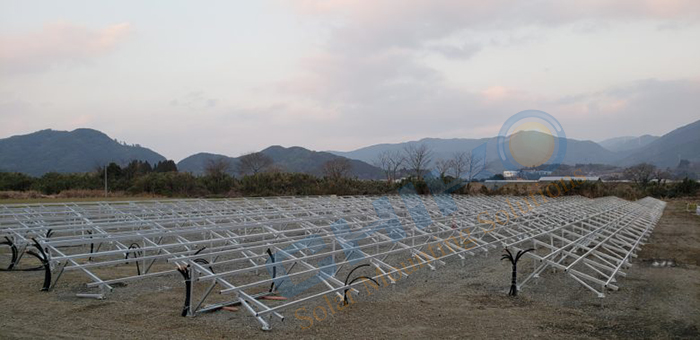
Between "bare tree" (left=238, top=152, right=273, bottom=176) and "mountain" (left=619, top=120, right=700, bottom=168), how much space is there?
3825 inches

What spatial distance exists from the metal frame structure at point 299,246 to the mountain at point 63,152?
100.0 metres

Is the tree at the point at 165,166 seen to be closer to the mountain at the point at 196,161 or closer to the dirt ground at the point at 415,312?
the mountain at the point at 196,161

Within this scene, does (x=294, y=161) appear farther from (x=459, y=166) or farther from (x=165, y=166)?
(x=459, y=166)

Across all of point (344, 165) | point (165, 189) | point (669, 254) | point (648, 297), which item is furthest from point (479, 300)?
point (344, 165)

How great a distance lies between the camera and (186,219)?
13312 millimetres

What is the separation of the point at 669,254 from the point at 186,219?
47.1 feet

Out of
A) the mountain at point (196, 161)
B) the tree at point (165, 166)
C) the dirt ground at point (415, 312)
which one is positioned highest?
the mountain at point (196, 161)

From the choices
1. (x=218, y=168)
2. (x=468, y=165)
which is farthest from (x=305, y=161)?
(x=468, y=165)

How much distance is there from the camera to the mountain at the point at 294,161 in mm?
102125

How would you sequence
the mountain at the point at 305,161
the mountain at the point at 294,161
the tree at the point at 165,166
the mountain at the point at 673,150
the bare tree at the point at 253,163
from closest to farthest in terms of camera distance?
the tree at the point at 165,166
the bare tree at the point at 253,163
the mountain at the point at 305,161
the mountain at the point at 294,161
the mountain at the point at 673,150

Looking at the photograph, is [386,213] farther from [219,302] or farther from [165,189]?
[165,189]

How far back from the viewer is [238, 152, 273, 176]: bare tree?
8262 centimetres

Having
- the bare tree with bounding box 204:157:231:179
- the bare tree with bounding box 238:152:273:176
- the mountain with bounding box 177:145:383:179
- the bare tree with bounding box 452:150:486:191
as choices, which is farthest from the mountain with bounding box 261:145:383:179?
the bare tree with bounding box 452:150:486:191

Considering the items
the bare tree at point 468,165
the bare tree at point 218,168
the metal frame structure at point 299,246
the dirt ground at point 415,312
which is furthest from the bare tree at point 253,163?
the dirt ground at point 415,312
